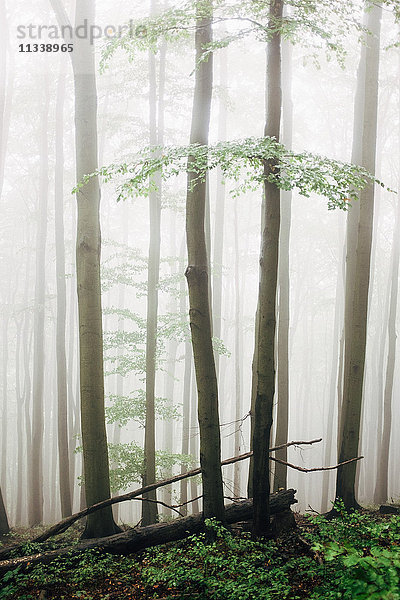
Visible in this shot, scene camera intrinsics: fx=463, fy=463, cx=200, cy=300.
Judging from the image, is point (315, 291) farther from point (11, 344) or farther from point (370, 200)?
point (370, 200)

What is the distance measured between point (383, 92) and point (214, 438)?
17338 mm

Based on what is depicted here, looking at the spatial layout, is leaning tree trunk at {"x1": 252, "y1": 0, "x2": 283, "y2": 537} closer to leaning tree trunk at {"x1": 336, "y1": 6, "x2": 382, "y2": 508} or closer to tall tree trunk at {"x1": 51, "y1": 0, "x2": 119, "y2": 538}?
tall tree trunk at {"x1": 51, "y1": 0, "x2": 119, "y2": 538}

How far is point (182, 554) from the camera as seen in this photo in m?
5.51

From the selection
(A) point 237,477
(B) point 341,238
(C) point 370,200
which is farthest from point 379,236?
(C) point 370,200

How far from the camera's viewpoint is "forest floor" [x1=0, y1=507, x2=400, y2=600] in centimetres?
416

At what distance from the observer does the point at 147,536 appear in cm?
620

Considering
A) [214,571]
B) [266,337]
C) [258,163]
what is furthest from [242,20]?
[214,571]

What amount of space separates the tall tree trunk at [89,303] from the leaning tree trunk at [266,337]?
2.31 meters

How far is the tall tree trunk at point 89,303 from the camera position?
6.72 m

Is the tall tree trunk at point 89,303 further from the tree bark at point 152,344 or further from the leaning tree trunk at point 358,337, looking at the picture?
the leaning tree trunk at point 358,337

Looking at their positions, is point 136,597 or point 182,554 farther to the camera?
point 182,554

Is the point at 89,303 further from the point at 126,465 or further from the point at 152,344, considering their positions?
the point at 126,465

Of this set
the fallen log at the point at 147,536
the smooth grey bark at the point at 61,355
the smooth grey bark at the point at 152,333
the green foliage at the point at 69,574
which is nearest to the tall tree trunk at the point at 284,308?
the smooth grey bark at the point at 152,333

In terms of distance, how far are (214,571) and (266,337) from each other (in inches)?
103
